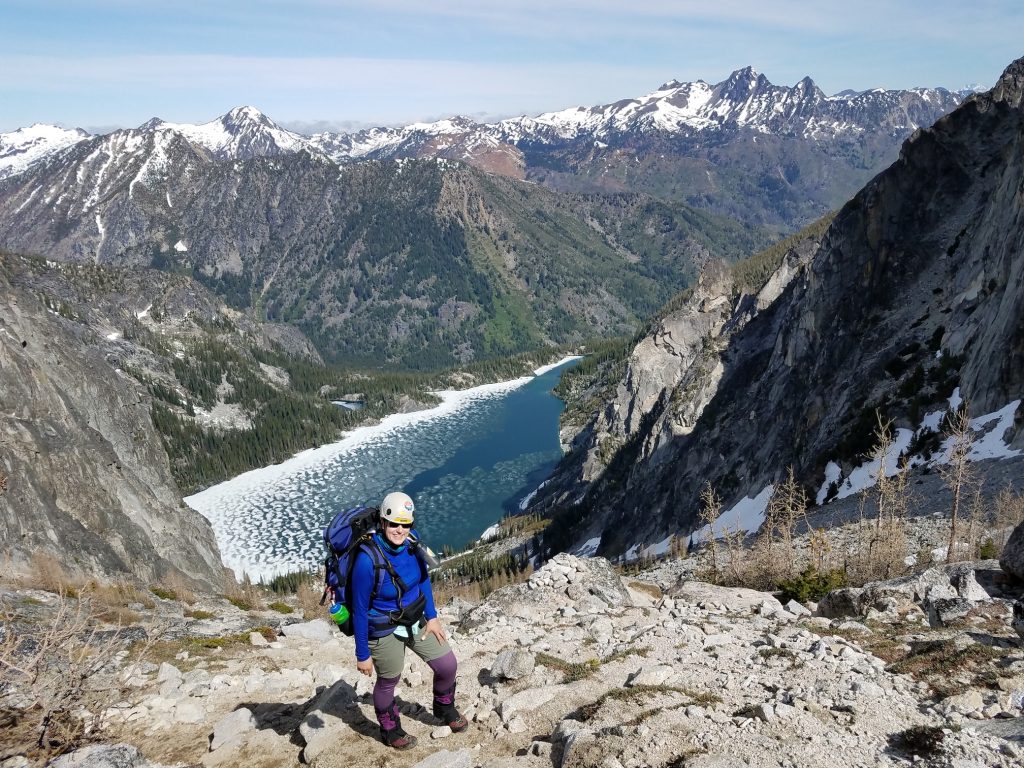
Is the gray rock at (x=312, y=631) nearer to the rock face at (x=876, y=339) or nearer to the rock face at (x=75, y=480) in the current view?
the rock face at (x=75, y=480)

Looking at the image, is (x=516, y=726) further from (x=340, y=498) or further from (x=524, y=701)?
(x=340, y=498)

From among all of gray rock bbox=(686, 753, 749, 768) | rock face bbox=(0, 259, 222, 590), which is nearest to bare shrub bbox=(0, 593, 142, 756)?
gray rock bbox=(686, 753, 749, 768)

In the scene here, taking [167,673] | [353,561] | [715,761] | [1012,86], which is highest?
[1012,86]

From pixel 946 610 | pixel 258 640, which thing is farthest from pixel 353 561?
pixel 946 610

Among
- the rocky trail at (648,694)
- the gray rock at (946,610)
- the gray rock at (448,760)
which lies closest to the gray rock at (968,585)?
the rocky trail at (648,694)

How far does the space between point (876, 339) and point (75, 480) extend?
69.8m

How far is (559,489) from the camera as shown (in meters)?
144

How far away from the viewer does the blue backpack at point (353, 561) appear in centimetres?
1050

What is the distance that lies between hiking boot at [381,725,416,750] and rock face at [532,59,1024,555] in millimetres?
Answer: 35928

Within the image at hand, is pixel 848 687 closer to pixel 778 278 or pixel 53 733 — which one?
pixel 53 733

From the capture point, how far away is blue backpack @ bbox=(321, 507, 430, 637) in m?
10.5

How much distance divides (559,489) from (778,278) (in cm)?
6503

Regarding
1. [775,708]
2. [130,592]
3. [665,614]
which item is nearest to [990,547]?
[665,614]

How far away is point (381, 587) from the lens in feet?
34.5
